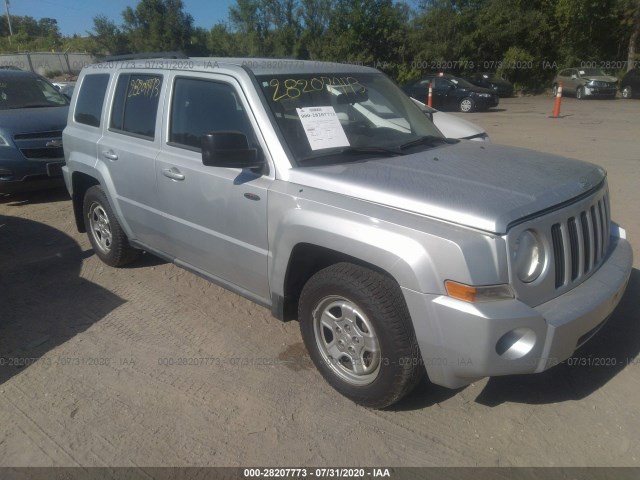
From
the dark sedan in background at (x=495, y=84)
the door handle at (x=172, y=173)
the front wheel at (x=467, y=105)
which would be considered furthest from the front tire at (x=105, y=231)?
the dark sedan in background at (x=495, y=84)

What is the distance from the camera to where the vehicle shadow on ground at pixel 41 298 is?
152 inches

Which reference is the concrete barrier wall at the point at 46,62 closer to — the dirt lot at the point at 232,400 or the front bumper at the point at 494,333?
the dirt lot at the point at 232,400

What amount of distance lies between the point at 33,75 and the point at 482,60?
29.1m

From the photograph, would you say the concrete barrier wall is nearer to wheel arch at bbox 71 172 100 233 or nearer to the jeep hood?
wheel arch at bbox 71 172 100 233

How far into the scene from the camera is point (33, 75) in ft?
29.8

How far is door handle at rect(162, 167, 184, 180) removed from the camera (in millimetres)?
3748

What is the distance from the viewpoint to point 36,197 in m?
8.16

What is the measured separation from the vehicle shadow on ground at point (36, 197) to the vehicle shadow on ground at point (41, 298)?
1719mm

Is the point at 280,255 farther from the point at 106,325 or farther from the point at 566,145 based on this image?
the point at 566,145

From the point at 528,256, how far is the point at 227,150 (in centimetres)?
171

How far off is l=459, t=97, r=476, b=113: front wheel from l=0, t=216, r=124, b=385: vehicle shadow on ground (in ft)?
55.7

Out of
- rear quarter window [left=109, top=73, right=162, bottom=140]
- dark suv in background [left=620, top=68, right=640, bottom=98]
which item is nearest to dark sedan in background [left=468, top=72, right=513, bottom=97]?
dark suv in background [left=620, top=68, right=640, bottom=98]

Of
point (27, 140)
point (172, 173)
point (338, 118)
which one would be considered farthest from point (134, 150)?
point (27, 140)

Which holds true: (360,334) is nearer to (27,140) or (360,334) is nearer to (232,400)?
(232,400)
